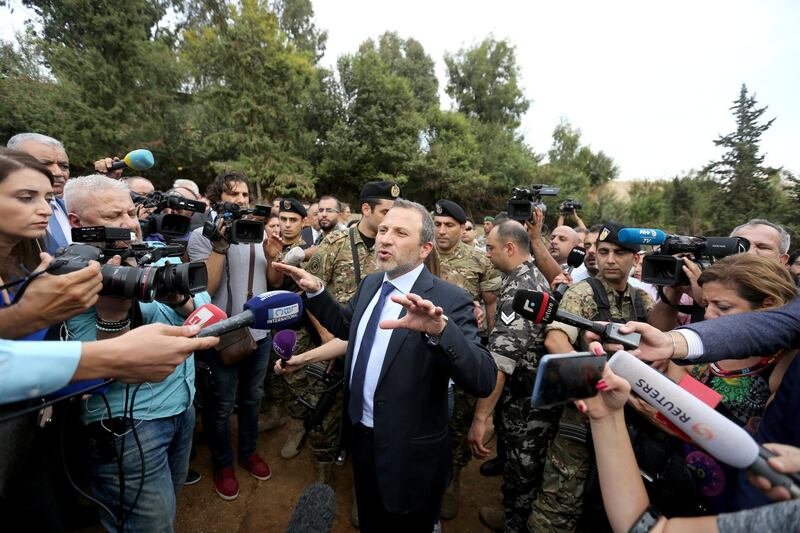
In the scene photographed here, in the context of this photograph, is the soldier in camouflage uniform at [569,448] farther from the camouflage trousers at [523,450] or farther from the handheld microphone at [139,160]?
the handheld microphone at [139,160]

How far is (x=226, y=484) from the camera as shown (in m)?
3.44

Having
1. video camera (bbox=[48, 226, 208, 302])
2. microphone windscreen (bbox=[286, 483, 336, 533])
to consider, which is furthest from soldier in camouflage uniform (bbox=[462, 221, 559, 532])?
video camera (bbox=[48, 226, 208, 302])

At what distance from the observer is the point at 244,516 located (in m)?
3.28

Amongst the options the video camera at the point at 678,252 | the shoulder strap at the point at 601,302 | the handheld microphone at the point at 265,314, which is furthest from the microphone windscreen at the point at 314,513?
the video camera at the point at 678,252

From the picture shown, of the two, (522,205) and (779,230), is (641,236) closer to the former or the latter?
(522,205)

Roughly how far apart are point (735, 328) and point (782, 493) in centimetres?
79

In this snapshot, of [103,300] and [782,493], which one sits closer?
[782,493]

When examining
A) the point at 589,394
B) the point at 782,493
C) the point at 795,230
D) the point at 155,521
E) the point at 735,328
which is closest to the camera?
the point at 782,493

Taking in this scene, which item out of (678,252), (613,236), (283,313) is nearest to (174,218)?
(283,313)

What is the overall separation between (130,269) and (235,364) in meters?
1.98

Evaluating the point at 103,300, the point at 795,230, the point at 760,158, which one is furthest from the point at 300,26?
the point at 103,300

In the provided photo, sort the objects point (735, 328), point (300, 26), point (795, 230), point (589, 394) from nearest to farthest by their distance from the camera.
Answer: point (589, 394)
point (735, 328)
point (795, 230)
point (300, 26)

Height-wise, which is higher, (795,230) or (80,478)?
(795,230)

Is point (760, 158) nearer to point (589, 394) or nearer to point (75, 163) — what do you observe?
point (589, 394)
